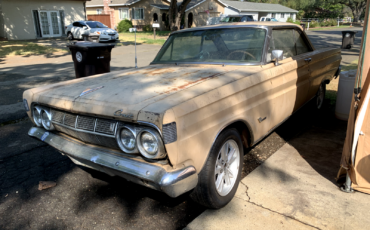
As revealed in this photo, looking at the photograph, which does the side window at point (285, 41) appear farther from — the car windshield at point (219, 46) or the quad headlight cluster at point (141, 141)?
the quad headlight cluster at point (141, 141)

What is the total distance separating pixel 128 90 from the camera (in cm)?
278

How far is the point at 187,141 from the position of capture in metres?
2.27

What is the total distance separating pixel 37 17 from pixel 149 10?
16091 mm

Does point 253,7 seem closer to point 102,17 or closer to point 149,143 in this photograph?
point 102,17

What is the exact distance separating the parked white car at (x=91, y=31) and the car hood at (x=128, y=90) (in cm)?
1880

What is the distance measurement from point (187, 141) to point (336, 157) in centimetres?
Result: 257

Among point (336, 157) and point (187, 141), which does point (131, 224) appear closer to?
point (187, 141)

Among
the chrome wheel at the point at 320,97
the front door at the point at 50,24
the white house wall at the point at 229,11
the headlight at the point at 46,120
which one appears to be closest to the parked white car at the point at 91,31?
the front door at the point at 50,24

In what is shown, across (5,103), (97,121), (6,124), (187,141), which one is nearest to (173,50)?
(97,121)

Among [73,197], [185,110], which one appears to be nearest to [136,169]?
[185,110]

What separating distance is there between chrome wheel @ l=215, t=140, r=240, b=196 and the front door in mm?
26152

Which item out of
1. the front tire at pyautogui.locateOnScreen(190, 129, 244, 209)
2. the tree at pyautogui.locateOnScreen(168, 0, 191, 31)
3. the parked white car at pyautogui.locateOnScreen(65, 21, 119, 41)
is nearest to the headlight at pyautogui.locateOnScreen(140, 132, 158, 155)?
the front tire at pyautogui.locateOnScreen(190, 129, 244, 209)

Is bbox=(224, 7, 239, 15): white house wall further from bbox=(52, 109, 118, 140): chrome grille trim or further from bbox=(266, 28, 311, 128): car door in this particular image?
bbox=(52, 109, 118, 140): chrome grille trim

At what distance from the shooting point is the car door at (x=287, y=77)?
11.8 feet
